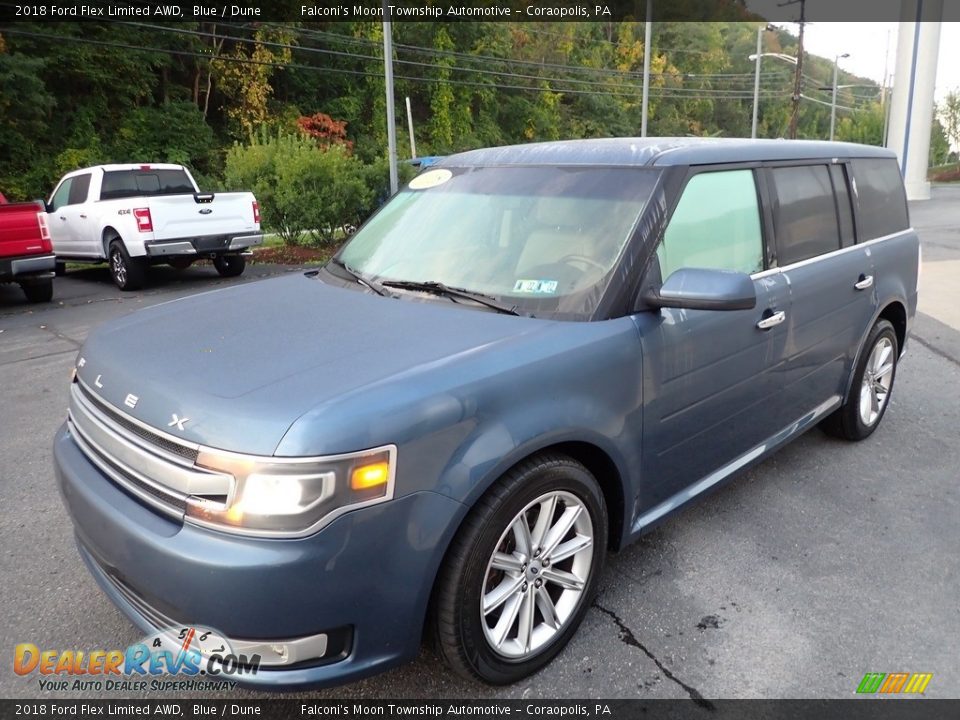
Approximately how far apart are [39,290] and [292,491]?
10.2 meters

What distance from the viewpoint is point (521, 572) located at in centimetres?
247

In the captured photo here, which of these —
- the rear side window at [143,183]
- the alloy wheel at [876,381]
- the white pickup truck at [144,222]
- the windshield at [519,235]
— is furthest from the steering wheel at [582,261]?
the rear side window at [143,183]

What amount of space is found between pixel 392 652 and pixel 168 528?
73 cm

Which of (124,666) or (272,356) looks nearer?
(272,356)

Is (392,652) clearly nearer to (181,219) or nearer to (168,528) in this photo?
(168,528)

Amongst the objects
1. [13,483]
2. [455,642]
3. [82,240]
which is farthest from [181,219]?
[455,642]

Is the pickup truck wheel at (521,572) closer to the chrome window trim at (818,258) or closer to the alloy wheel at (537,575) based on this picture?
the alloy wheel at (537,575)

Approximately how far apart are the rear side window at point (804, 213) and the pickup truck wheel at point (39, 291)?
10.1m

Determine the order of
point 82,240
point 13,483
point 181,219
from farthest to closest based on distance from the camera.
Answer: point 82,240 → point 181,219 → point 13,483

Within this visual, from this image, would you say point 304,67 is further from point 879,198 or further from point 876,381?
point 876,381

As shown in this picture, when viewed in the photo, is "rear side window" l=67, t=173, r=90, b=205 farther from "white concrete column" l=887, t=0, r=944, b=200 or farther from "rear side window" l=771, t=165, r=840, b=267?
"white concrete column" l=887, t=0, r=944, b=200

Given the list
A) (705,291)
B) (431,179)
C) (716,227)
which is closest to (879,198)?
(716,227)

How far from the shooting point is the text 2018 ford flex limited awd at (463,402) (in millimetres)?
1982

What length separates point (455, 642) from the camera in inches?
89.1
